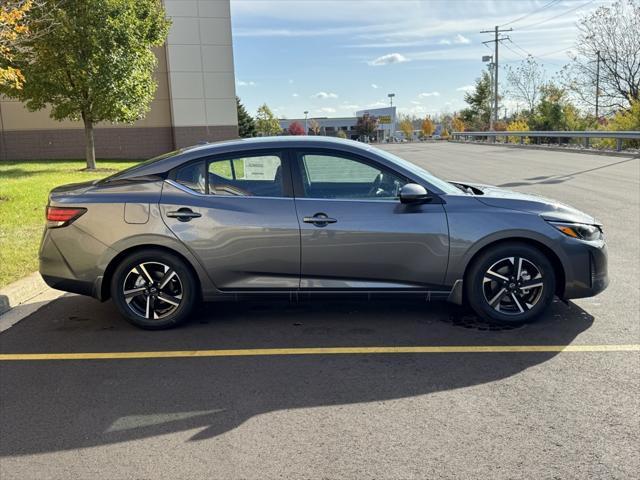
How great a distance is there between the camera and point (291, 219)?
4.71 meters

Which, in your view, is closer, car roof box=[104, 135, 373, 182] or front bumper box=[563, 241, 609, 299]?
front bumper box=[563, 241, 609, 299]

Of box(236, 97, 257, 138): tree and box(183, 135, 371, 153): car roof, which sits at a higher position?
box(236, 97, 257, 138): tree

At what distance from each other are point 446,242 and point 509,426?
1.79 m

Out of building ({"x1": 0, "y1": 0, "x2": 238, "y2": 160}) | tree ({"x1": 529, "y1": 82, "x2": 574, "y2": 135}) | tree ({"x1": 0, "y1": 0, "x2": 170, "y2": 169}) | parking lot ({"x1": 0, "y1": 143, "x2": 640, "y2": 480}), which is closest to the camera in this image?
parking lot ({"x1": 0, "y1": 143, "x2": 640, "y2": 480})

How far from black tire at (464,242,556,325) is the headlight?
0.88 ft

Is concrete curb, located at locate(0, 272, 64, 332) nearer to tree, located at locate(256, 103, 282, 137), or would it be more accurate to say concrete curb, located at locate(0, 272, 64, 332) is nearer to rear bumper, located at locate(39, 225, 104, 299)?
rear bumper, located at locate(39, 225, 104, 299)

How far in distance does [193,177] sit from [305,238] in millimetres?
1140

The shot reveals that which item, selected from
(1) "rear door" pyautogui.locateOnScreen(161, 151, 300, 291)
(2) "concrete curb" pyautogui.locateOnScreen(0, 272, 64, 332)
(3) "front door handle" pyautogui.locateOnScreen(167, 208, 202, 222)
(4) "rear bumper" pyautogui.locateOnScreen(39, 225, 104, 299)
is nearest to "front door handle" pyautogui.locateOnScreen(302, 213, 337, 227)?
(1) "rear door" pyautogui.locateOnScreen(161, 151, 300, 291)

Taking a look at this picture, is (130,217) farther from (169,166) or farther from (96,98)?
(96,98)

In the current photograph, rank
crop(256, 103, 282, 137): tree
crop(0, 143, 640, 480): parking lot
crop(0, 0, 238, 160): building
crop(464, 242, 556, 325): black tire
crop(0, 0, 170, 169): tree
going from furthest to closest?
crop(256, 103, 282, 137): tree
crop(0, 0, 238, 160): building
crop(0, 0, 170, 169): tree
crop(464, 242, 556, 325): black tire
crop(0, 143, 640, 480): parking lot

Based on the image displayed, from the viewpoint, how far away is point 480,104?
244 ft

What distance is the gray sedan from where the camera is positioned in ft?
15.5

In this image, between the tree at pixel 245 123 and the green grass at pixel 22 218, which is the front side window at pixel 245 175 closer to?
the green grass at pixel 22 218


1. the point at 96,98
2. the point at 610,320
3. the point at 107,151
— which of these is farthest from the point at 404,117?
the point at 610,320
